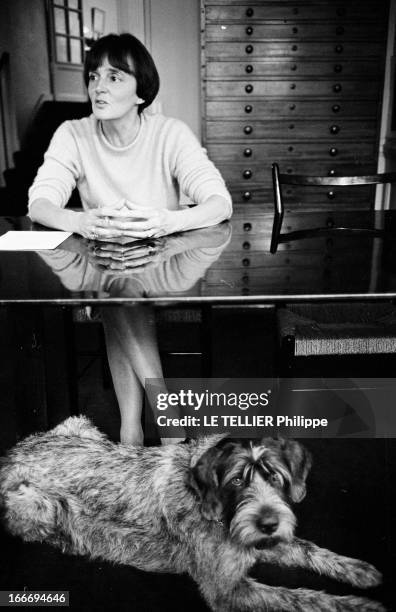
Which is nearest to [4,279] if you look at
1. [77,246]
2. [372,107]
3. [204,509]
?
[77,246]

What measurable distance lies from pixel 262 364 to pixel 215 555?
1.54 meters

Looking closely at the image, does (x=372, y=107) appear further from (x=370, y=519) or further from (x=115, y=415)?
(x=370, y=519)

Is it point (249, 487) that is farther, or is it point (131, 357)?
point (131, 357)

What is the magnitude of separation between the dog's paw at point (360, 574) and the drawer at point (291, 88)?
10.8 feet

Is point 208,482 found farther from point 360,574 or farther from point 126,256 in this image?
point 126,256

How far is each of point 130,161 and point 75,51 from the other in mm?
5137

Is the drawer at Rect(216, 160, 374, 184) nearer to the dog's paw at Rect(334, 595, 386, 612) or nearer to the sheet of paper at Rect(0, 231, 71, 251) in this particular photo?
the sheet of paper at Rect(0, 231, 71, 251)

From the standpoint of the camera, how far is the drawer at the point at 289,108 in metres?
3.88

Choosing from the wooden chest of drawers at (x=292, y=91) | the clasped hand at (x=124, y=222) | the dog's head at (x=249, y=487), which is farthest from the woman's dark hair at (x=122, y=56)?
the wooden chest of drawers at (x=292, y=91)

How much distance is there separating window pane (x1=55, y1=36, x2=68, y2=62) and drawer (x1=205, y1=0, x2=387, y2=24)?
3053mm

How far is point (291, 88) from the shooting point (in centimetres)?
386

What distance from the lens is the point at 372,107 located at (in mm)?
3912

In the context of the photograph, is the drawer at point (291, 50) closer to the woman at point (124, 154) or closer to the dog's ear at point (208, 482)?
the woman at point (124, 154)

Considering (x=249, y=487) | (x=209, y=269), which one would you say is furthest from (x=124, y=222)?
(x=249, y=487)
